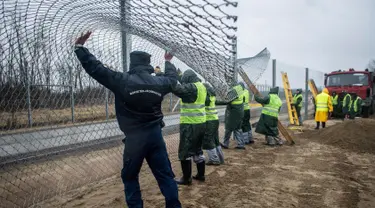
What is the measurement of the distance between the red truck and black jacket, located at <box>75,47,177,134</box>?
13.8 meters

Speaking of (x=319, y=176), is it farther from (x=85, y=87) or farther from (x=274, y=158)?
(x=85, y=87)

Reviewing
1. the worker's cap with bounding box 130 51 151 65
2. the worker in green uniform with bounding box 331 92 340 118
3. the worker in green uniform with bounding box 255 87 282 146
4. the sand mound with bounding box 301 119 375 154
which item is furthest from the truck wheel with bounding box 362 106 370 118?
the worker's cap with bounding box 130 51 151 65

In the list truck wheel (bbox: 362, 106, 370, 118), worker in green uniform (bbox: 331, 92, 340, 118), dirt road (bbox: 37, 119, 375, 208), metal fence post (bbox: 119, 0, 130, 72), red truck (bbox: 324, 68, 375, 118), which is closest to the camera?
metal fence post (bbox: 119, 0, 130, 72)

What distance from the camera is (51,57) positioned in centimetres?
379

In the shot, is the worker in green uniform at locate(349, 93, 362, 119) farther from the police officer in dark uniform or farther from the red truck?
the police officer in dark uniform

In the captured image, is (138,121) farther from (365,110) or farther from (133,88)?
(365,110)

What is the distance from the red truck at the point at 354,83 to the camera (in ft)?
47.8

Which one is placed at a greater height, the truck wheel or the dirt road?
the truck wheel

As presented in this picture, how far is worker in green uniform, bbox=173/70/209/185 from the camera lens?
14.5 feet

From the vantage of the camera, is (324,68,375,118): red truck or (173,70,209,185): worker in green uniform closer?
(173,70,209,185): worker in green uniform

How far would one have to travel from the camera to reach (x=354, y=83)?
48.7 feet

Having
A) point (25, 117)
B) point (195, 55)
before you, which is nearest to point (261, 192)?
point (195, 55)

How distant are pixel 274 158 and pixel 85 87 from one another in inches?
157

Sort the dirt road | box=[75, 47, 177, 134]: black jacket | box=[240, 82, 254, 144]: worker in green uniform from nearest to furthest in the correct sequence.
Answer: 1. box=[75, 47, 177, 134]: black jacket
2. the dirt road
3. box=[240, 82, 254, 144]: worker in green uniform
